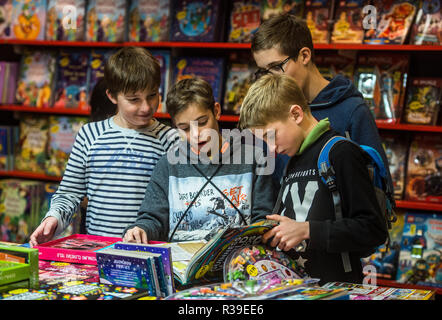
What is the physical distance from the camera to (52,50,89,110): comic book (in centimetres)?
389

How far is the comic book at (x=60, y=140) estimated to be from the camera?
3.93 m

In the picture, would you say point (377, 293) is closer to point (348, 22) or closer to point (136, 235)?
point (136, 235)

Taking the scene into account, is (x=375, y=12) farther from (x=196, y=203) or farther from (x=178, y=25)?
(x=196, y=203)

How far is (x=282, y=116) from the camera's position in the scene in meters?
1.54

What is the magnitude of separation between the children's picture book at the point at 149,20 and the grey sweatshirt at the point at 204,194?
1.94 m

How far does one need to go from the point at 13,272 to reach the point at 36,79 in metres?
3.07

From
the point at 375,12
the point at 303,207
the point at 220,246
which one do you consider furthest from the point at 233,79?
the point at 220,246

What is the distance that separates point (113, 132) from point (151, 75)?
290 millimetres

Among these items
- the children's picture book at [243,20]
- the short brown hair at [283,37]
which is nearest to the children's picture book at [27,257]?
the short brown hair at [283,37]

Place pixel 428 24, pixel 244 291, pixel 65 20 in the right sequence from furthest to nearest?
pixel 65 20 < pixel 428 24 < pixel 244 291

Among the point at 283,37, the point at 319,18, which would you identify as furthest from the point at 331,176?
the point at 319,18

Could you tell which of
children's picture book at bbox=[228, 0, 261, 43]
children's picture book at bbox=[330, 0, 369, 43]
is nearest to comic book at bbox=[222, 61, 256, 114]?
children's picture book at bbox=[228, 0, 261, 43]

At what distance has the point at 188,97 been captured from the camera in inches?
72.7

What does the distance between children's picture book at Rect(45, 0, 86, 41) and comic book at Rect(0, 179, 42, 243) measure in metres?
1.13
